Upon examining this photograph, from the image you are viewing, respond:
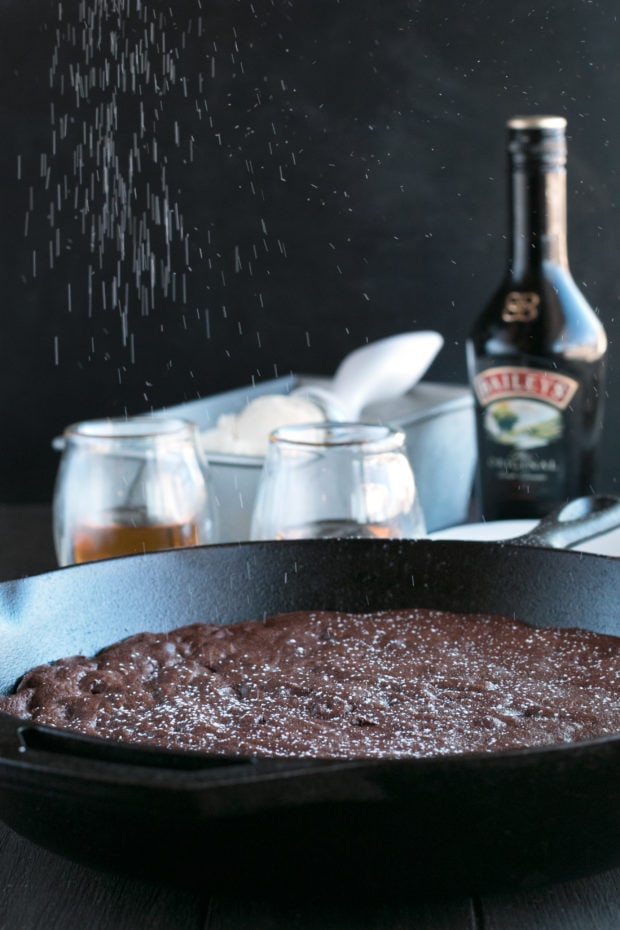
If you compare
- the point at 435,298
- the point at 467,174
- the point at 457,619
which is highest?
the point at 467,174

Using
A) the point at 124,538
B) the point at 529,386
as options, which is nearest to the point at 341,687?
the point at 124,538

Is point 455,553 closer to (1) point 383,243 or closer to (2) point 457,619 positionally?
(2) point 457,619

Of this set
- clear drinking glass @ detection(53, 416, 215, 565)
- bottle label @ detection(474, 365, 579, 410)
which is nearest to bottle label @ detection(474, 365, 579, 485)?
bottle label @ detection(474, 365, 579, 410)

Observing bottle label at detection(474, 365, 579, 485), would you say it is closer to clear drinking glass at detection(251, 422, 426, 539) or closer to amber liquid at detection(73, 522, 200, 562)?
clear drinking glass at detection(251, 422, 426, 539)

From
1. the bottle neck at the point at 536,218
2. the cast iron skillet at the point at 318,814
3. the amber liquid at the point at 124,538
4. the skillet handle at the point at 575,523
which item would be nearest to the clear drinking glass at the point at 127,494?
the amber liquid at the point at 124,538

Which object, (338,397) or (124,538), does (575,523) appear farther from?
(338,397)

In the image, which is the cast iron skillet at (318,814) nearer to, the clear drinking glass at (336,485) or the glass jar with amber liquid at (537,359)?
the clear drinking glass at (336,485)

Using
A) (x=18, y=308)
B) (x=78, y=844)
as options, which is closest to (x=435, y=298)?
(x=18, y=308)
